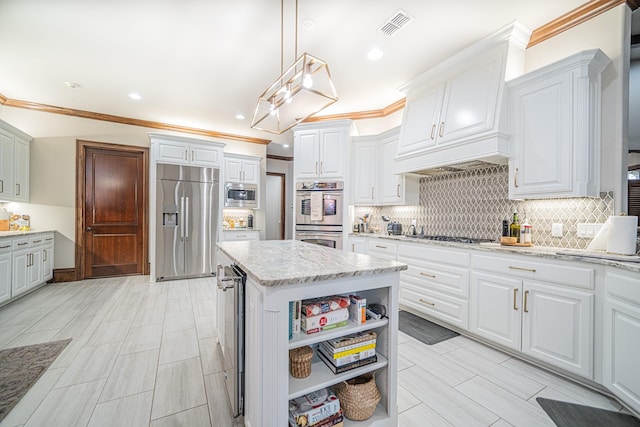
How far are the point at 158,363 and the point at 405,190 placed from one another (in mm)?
3268

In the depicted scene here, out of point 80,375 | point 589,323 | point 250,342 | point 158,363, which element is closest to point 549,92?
point 589,323

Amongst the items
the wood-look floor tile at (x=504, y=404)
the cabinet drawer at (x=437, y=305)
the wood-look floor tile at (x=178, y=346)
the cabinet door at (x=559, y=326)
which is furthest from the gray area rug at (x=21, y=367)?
the cabinet door at (x=559, y=326)

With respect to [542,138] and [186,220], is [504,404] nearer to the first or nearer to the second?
[542,138]

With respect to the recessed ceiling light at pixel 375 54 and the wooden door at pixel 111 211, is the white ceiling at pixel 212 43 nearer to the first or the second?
the recessed ceiling light at pixel 375 54

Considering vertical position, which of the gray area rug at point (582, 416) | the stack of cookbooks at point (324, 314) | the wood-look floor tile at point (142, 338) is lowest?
the wood-look floor tile at point (142, 338)

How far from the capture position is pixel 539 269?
1.94 m

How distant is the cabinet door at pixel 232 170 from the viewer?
5242 mm

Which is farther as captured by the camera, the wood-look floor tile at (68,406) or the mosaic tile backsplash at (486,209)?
the mosaic tile backsplash at (486,209)

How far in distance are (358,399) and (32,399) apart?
1963 mm

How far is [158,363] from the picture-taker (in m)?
2.03

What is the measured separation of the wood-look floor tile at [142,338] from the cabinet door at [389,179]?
10.4ft

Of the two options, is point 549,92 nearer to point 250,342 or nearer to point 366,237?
point 366,237

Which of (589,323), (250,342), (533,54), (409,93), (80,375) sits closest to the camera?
(250,342)

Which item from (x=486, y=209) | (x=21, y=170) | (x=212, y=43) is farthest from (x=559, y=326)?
(x=21, y=170)
